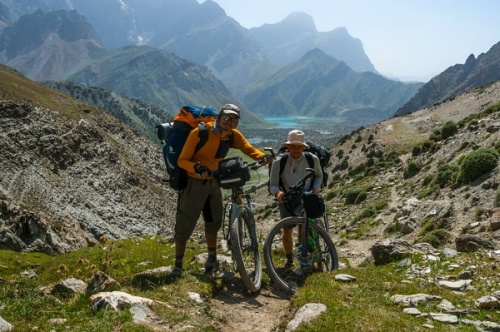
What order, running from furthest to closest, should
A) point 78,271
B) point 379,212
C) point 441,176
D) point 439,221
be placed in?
1. point 379,212
2. point 441,176
3. point 439,221
4. point 78,271

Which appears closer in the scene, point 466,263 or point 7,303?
point 7,303

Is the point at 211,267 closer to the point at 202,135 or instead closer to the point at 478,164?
the point at 202,135

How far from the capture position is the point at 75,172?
261 feet

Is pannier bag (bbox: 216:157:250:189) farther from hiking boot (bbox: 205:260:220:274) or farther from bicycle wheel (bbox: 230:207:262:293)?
hiking boot (bbox: 205:260:220:274)

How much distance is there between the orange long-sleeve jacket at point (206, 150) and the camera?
9.59 meters

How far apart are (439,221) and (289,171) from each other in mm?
11808

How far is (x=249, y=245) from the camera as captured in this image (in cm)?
1023

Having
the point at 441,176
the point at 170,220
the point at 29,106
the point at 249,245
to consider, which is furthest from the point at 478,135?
the point at 29,106

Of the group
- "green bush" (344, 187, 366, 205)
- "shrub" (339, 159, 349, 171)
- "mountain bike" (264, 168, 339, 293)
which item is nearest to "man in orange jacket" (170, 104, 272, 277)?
"mountain bike" (264, 168, 339, 293)

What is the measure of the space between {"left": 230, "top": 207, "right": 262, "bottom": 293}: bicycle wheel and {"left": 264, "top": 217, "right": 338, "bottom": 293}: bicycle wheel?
1.25 feet

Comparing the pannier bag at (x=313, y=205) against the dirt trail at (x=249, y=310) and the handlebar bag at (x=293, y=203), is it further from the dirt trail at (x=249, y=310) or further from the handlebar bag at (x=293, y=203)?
the dirt trail at (x=249, y=310)

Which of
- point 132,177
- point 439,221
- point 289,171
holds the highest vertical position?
point 289,171

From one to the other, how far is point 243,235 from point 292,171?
2113 millimetres

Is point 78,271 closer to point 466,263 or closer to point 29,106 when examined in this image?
point 466,263
